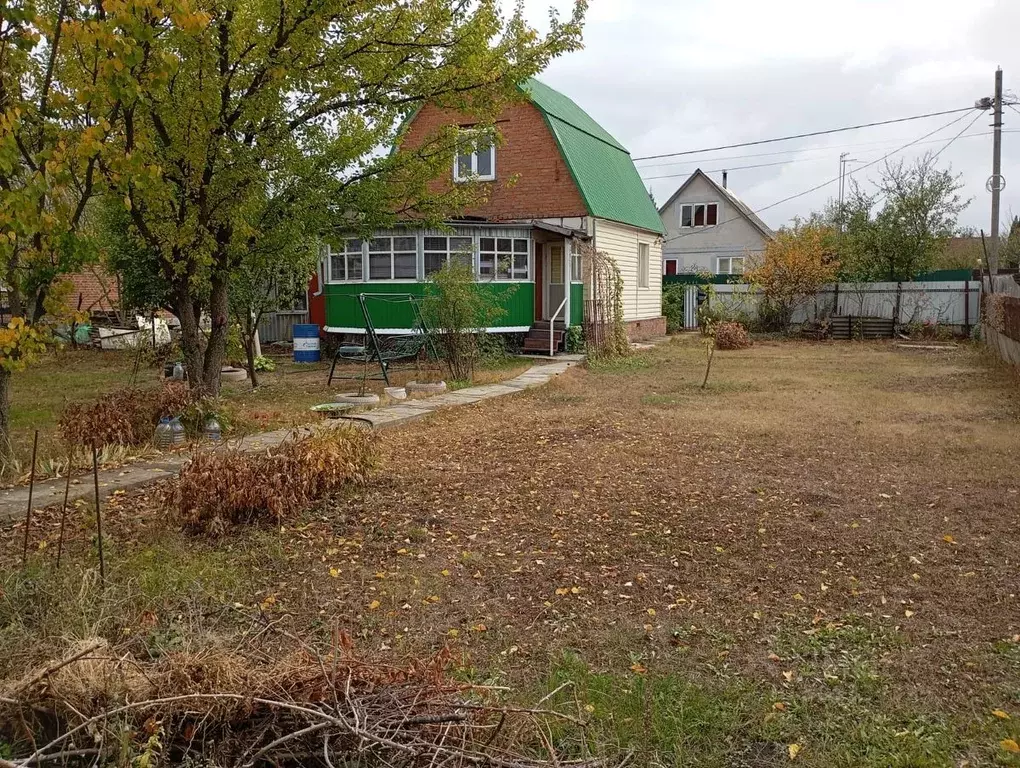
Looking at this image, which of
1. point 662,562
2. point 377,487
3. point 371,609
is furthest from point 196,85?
point 662,562

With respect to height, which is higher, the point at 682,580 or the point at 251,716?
the point at 251,716

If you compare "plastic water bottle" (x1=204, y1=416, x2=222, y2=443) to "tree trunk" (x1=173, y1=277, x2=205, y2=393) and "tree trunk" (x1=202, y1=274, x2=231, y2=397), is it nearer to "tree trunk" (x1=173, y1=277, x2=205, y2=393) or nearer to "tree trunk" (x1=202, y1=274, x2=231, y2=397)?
"tree trunk" (x1=173, y1=277, x2=205, y2=393)

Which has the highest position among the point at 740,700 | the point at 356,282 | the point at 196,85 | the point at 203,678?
the point at 196,85

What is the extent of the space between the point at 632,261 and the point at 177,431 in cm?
1669

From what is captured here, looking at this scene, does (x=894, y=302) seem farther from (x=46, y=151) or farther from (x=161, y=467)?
(x=46, y=151)

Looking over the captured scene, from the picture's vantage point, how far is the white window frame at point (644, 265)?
23616 millimetres

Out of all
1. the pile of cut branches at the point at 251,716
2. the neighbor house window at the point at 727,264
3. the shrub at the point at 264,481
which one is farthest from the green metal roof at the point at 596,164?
the pile of cut branches at the point at 251,716

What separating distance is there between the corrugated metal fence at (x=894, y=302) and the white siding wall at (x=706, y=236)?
1259cm

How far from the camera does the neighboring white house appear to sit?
3888 cm

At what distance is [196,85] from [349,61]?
1653mm

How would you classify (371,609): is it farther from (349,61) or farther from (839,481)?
(349,61)

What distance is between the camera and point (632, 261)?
74.2ft

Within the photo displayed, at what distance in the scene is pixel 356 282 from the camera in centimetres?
1814

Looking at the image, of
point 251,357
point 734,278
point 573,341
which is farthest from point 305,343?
point 734,278
